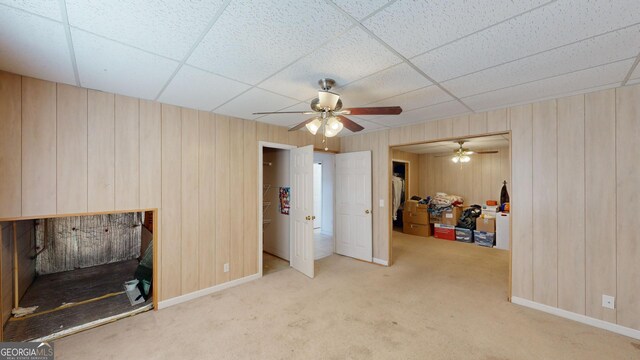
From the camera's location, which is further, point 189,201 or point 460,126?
point 460,126

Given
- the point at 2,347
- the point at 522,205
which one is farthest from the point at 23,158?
the point at 522,205

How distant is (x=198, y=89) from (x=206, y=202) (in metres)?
1.48

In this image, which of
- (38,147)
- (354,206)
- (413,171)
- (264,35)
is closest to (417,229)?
(413,171)

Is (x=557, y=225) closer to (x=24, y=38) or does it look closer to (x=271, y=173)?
(x=271, y=173)

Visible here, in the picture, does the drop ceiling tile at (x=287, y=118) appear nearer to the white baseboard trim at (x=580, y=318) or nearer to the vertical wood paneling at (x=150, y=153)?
the vertical wood paneling at (x=150, y=153)

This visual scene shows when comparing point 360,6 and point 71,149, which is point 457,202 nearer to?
point 360,6

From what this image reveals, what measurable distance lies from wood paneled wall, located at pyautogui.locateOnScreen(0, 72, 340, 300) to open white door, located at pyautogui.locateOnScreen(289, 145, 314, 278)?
507 mm

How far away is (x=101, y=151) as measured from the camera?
8.29 feet

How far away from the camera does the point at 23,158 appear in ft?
7.07

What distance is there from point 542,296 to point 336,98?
3.27 m

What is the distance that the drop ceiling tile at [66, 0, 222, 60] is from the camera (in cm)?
130

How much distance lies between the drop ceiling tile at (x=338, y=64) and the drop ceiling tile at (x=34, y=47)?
1.42 metres

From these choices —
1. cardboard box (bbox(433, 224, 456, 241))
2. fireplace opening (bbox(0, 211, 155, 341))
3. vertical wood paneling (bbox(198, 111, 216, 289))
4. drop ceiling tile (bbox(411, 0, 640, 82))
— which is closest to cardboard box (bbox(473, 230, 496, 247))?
cardboard box (bbox(433, 224, 456, 241))

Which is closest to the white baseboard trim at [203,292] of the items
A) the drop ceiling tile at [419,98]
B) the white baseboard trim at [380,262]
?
the white baseboard trim at [380,262]
